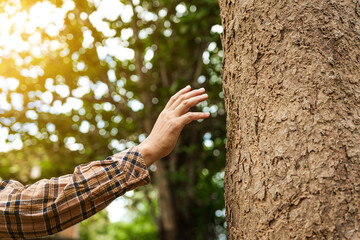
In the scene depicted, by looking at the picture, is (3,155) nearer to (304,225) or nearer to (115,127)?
(115,127)

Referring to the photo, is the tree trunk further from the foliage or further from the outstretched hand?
the foliage

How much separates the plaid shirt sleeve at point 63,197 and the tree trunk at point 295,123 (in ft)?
1.59

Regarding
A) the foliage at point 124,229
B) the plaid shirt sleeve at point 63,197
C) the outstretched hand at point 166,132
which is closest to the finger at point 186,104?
the outstretched hand at point 166,132

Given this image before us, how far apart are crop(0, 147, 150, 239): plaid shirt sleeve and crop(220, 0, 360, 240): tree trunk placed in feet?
1.59

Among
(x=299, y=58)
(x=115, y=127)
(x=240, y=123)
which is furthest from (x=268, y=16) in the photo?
(x=115, y=127)

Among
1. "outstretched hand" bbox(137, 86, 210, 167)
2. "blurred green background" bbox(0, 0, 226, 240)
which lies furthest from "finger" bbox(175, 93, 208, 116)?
"blurred green background" bbox(0, 0, 226, 240)

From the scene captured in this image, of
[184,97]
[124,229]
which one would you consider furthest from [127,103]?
[124,229]

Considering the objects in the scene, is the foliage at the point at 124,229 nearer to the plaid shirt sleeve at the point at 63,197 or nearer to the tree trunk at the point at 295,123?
the plaid shirt sleeve at the point at 63,197

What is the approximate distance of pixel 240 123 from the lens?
1.41 m

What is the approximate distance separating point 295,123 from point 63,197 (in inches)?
38.4

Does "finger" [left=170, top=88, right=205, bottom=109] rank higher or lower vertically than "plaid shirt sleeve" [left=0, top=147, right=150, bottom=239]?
higher

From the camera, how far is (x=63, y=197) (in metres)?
1.29

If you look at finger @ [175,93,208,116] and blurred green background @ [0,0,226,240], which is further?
blurred green background @ [0,0,226,240]

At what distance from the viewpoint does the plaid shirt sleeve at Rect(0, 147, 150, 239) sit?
1279 mm
